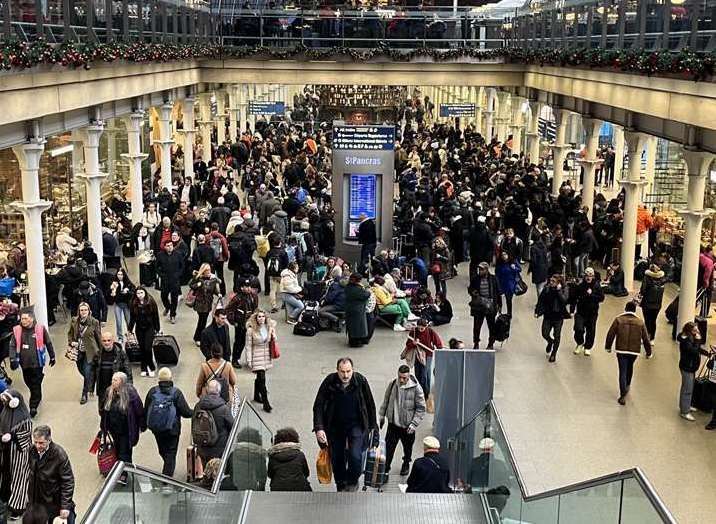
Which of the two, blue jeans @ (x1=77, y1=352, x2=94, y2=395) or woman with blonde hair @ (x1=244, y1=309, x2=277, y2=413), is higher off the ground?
woman with blonde hair @ (x1=244, y1=309, x2=277, y2=413)

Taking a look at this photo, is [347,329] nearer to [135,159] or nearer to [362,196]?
[362,196]

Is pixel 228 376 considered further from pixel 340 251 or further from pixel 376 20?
pixel 376 20

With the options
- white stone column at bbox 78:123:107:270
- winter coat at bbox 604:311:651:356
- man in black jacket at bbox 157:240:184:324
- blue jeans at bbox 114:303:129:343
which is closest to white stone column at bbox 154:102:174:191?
white stone column at bbox 78:123:107:270

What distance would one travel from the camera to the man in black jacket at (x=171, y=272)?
17047 millimetres

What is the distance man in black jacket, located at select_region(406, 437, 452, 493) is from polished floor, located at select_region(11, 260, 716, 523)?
79.1 inches

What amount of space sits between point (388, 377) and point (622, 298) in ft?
23.8

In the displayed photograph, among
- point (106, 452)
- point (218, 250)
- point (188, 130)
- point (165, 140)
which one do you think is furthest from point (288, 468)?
point (188, 130)

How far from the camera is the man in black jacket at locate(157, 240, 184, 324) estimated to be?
671 inches

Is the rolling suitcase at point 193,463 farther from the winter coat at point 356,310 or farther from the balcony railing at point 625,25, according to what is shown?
the balcony railing at point 625,25

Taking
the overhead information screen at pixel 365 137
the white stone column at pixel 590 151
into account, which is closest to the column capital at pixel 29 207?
the overhead information screen at pixel 365 137

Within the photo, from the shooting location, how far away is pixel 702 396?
13.6 meters

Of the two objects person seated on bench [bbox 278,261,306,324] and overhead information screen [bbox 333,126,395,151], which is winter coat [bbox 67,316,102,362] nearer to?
person seated on bench [bbox 278,261,306,324]

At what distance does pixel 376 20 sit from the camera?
1293 inches

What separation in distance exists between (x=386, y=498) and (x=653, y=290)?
347 inches
